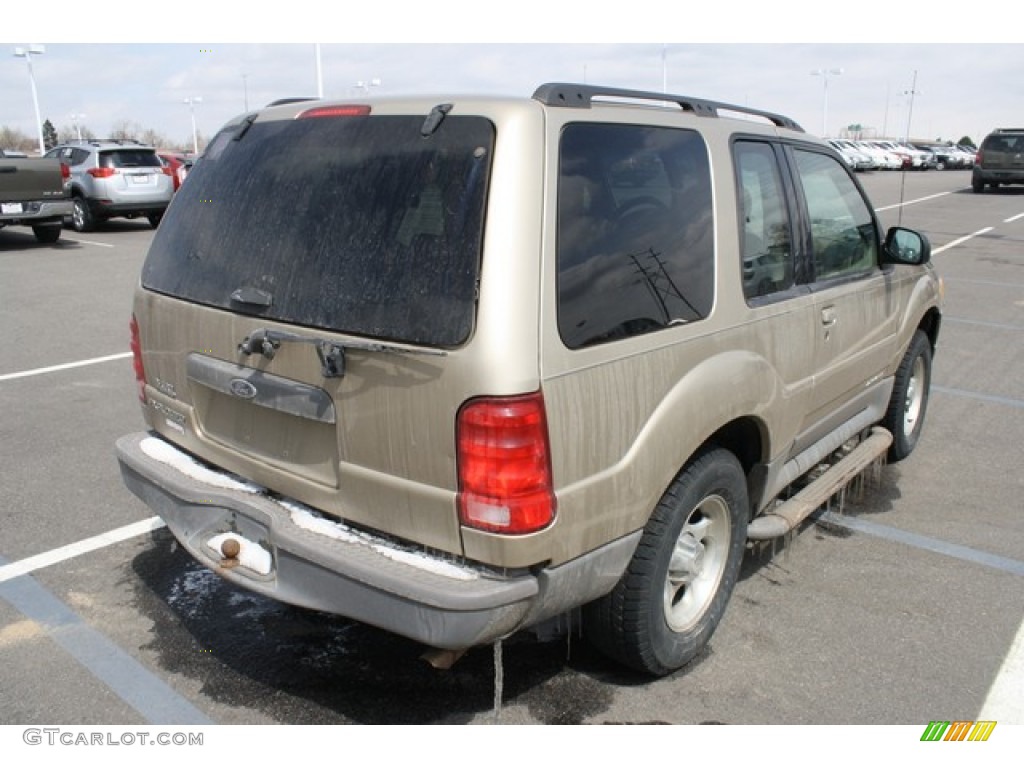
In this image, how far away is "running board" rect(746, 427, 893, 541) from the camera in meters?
3.53

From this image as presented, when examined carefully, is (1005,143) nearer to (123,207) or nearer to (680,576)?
(123,207)

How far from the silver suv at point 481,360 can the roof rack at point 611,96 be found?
1 centimetres

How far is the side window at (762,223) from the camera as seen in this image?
3232 millimetres

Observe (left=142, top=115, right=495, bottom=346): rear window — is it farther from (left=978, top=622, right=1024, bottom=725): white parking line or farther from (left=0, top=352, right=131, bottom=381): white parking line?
(left=0, top=352, right=131, bottom=381): white parking line

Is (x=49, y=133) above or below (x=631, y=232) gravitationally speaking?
below

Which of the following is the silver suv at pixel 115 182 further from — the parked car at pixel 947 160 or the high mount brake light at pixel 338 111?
the parked car at pixel 947 160

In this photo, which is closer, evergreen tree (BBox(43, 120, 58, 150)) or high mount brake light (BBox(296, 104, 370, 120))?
high mount brake light (BBox(296, 104, 370, 120))

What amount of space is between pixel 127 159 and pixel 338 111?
16.8 m

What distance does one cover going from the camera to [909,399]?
17.6 feet

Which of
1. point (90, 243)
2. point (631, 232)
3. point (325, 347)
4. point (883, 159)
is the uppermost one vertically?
point (631, 232)

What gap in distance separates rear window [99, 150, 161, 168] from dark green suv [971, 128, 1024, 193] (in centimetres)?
2580

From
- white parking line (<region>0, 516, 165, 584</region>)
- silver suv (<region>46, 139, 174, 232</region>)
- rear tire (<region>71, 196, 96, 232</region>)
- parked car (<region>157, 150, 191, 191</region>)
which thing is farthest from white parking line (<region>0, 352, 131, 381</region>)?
parked car (<region>157, 150, 191, 191</region>)

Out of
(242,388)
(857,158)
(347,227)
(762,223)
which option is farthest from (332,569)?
(857,158)
